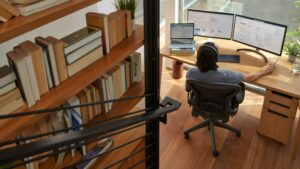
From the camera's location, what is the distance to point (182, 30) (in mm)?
3680

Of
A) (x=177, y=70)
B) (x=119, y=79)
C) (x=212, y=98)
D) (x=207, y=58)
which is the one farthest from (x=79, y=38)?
(x=177, y=70)

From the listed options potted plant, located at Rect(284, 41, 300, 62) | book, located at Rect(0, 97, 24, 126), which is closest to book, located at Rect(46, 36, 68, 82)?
book, located at Rect(0, 97, 24, 126)

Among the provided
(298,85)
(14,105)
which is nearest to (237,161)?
(298,85)

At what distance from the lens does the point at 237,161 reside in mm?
3188

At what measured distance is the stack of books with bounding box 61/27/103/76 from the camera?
1.72m

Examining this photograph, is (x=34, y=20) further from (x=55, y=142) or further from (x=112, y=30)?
(x=112, y=30)

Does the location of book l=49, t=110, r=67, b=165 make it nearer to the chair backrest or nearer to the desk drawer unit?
the chair backrest

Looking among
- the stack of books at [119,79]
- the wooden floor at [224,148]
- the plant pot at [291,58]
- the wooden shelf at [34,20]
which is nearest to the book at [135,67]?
the stack of books at [119,79]

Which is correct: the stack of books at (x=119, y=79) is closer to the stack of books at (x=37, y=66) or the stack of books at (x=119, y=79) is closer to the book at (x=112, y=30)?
the book at (x=112, y=30)

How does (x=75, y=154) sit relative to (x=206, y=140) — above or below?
above

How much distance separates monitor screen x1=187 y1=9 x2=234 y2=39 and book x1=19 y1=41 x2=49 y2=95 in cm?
255

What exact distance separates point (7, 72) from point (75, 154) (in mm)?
694

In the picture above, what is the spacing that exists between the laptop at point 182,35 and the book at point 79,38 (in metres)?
1.86

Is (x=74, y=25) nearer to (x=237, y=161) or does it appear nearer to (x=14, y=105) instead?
(x=14, y=105)
